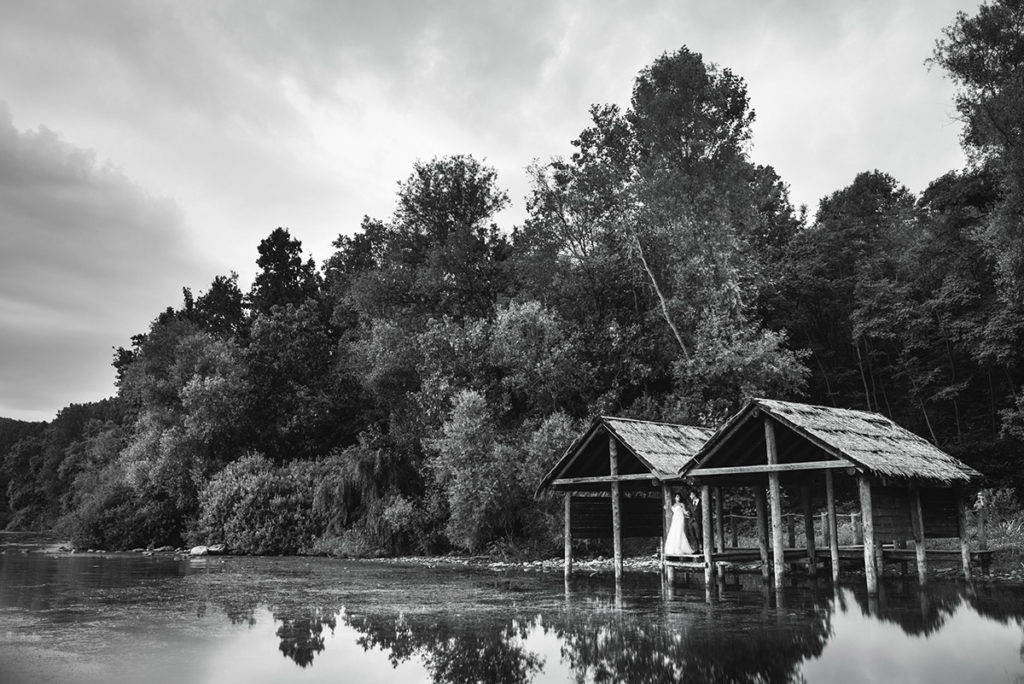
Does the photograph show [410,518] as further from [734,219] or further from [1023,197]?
[1023,197]

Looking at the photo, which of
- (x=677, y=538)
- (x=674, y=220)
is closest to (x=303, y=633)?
(x=677, y=538)

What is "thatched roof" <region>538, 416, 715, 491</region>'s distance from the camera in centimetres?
1745

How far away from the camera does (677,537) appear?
17688 millimetres

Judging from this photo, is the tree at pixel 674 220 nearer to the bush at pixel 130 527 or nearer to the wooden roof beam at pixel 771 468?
the wooden roof beam at pixel 771 468

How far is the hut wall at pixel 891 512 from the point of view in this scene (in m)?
15.3

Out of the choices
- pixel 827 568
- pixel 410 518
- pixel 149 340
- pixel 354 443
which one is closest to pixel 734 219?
pixel 827 568

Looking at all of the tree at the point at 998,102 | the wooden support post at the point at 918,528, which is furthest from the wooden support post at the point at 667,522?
the tree at the point at 998,102

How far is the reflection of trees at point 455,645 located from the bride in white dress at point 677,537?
6.61 metres

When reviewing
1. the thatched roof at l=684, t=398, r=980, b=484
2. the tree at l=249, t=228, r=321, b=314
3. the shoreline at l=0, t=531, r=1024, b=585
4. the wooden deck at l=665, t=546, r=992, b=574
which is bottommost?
the shoreline at l=0, t=531, r=1024, b=585

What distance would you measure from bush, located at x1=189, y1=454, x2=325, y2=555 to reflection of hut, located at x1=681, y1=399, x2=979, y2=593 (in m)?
20.9

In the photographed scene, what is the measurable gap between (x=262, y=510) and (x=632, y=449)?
70.8ft

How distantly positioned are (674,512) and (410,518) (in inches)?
548

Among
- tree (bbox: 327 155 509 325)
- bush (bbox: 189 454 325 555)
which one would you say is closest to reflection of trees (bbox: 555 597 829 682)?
bush (bbox: 189 454 325 555)

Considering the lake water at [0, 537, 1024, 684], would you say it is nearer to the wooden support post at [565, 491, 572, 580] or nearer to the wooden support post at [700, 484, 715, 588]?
the wooden support post at [700, 484, 715, 588]
